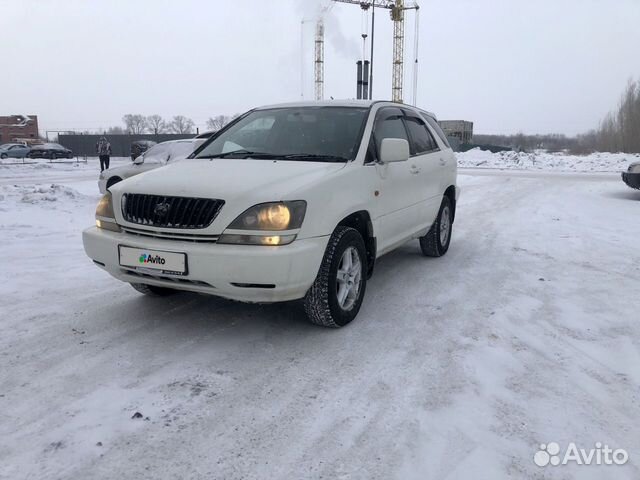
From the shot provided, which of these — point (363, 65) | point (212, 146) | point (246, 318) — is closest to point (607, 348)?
point (246, 318)

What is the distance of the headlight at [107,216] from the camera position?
150 inches

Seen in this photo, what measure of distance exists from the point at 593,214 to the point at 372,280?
670 cm

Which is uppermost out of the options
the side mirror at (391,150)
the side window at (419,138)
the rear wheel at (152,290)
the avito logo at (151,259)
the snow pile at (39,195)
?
the side window at (419,138)

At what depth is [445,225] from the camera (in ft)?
21.2

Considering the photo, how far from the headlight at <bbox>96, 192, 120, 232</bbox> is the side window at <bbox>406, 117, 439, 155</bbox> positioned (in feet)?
9.89

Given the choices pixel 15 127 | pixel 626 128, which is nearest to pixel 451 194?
pixel 626 128

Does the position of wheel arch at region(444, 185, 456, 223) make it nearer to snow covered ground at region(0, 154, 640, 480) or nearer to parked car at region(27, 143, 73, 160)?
snow covered ground at region(0, 154, 640, 480)

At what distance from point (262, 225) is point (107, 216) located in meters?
1.40

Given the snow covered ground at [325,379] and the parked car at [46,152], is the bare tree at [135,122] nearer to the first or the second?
the parked car at [46,152]

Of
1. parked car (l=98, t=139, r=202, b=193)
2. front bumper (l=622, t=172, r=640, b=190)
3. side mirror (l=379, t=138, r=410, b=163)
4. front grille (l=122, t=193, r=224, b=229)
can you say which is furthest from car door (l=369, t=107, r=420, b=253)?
front bumper (l=622, t=172, r=640, b=190)

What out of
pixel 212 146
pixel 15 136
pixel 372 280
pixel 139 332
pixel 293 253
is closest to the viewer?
pixel 293 253

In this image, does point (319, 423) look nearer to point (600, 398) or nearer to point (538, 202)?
point (600, 398)

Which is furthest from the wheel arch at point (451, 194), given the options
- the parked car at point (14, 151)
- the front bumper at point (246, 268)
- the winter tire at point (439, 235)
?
the parked car at point (14, 151)

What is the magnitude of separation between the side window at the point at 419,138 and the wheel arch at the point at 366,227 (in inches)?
57.6
